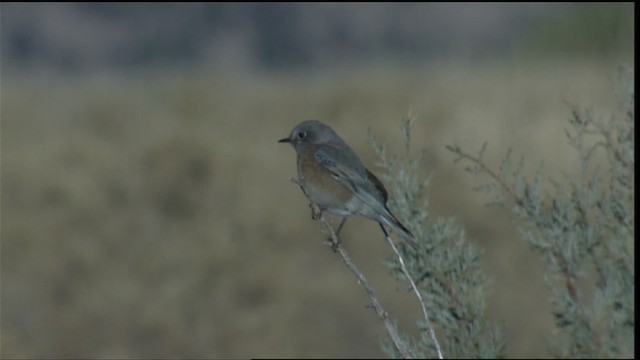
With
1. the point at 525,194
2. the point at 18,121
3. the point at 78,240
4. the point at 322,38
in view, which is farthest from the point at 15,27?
the point at 525,194

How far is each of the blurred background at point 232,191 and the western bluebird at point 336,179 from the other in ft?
7.16

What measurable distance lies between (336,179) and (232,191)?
6.89 metres

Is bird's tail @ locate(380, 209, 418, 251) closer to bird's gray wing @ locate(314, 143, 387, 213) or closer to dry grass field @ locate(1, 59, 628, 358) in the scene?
bird's gray wing @ locate(314, 143, 387, 213)

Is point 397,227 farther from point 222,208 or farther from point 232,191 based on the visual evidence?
point 232,191

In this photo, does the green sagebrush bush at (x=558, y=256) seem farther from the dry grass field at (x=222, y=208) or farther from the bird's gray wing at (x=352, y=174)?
the dry grass field at (x=222, y=208)

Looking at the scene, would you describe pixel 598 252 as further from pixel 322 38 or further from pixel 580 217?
pixel 322 38

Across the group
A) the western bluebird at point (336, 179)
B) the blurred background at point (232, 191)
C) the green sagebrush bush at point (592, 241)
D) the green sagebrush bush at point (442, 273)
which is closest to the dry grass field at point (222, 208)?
the blurred background at point (232, 191)

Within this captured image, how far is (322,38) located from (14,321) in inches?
820

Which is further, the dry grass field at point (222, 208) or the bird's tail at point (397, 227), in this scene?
the dry grass field at point (222, 208)

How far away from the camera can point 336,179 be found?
6.26 metres

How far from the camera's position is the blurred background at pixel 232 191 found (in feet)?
35.8

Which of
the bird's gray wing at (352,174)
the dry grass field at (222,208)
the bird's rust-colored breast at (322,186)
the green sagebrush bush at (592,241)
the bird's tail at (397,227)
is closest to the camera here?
the bird's tail at (397,227)

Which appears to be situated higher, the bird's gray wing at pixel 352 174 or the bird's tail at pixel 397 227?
the bird's gray wing at pixel 352 174

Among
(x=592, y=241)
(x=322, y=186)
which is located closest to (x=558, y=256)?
(x=592, y=241)
